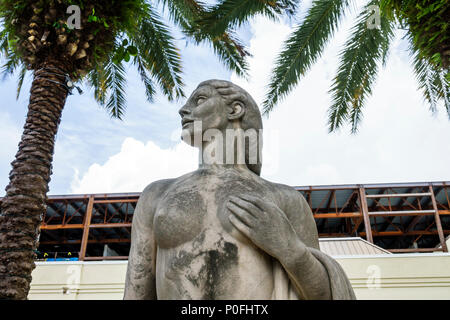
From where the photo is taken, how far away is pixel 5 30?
5957 millimetres

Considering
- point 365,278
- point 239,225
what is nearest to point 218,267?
point 239,225

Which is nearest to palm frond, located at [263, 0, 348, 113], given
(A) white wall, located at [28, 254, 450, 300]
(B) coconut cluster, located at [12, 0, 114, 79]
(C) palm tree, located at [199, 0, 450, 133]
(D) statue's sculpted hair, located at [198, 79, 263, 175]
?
(C) palm tree, located at [199, 0, 450, 133]

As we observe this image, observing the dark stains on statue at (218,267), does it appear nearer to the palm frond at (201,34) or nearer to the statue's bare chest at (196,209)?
the statue's bare chest at (196,209)

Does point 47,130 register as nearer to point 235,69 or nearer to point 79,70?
point 79,70

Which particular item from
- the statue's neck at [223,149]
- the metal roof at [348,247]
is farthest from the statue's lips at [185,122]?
the metal roof at [348,247]

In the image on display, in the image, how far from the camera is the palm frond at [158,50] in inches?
316

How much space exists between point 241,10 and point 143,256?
5.90 m

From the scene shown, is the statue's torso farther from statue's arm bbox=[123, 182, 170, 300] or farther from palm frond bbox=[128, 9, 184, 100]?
palm frond bbox=[128, 9, 184, 100]

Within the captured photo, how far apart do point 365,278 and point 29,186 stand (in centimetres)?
1031

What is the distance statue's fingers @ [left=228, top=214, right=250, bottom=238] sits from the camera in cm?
178

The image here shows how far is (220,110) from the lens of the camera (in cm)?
233

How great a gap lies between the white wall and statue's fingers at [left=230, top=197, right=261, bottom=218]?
448 inches

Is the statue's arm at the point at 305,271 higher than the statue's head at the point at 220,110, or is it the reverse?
the statue's head at the point at 220,110
